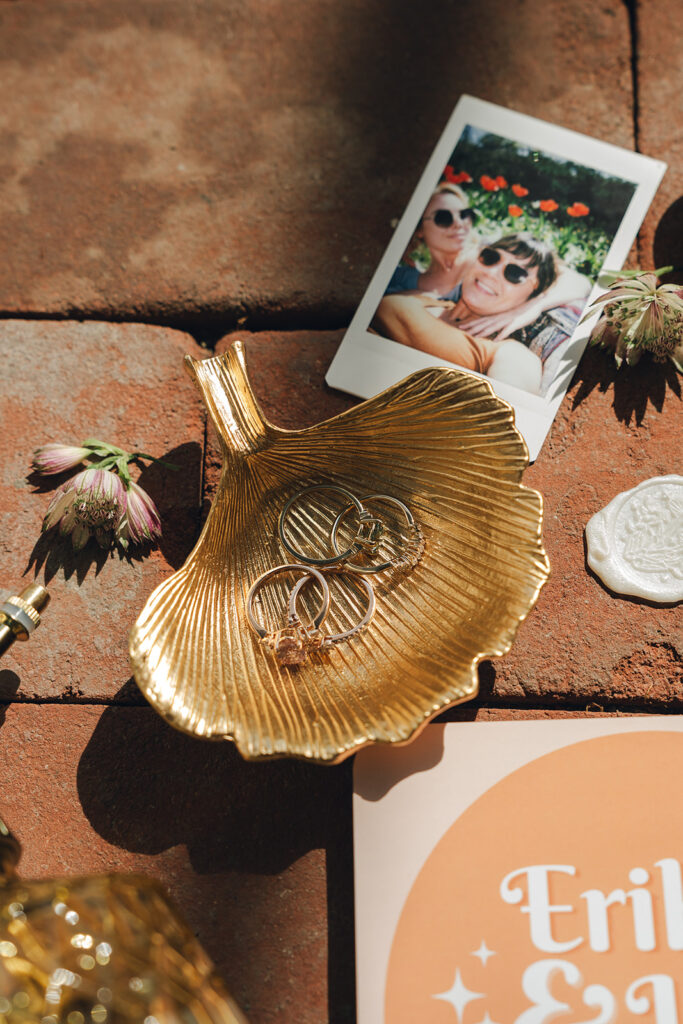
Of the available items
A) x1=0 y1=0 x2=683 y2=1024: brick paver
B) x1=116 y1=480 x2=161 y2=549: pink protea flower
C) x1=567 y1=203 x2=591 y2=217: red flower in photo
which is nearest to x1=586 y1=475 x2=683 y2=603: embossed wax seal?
x1=0 y1=0 x2=683 y2=1024: brick paver

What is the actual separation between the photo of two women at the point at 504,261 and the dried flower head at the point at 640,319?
0.14 feet

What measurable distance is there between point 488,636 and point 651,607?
0.21m

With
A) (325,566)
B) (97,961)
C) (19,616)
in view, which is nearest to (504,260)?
(325,566)

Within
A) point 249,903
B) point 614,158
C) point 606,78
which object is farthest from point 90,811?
point 606,78

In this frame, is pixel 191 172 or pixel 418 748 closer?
pixel 418 748

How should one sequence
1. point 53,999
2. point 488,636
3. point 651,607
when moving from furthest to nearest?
1. point 651,607
2. point 488,636
3. point 53,999

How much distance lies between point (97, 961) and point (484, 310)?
2.34ft

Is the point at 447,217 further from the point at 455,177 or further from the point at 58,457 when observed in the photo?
the point at 58,457

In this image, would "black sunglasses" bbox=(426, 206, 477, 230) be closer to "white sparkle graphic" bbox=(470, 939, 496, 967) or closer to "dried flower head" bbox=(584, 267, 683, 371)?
"dried flower head" bbox=(584, 267, 683, 371)

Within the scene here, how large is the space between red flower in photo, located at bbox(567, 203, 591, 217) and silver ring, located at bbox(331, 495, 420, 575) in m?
0.43

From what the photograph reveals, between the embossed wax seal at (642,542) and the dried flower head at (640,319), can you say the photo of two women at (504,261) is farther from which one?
the embossed wax seal at (642,542)

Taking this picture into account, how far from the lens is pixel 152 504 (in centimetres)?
78

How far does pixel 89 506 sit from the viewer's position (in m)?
0.75

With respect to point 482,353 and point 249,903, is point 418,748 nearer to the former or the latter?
point 249,903
